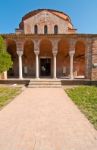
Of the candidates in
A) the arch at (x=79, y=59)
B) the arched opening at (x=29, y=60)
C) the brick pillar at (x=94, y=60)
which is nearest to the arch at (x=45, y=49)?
the arched opening at (x=29, y=60)

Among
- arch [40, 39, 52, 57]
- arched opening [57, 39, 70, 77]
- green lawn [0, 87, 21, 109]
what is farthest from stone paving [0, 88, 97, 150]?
arch [40, 39, 52, 57]

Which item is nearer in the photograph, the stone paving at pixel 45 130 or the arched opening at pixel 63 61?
the stone paving at pixel 45 130

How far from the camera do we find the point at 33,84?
57.4 ft

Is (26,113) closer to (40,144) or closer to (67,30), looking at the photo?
(40,144)

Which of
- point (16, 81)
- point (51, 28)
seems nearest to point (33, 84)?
point (16, 81)

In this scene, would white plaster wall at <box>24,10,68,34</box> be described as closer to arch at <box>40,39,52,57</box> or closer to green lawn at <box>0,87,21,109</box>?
arch at <box>40,39,52,57</box>

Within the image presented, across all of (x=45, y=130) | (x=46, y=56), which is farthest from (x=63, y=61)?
(x=45, y=130)

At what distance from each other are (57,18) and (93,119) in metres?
21.0

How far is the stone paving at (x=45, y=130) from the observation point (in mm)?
4492

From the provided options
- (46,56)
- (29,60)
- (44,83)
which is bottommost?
(44,83)

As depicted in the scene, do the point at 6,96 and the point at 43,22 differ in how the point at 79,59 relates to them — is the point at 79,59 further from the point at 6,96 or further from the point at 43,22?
the point at 6,96

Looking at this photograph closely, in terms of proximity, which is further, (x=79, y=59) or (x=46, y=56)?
(x=79, y=59)

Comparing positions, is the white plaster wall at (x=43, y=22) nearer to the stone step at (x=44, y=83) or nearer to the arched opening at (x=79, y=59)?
the arched opening at (x=79, y=59)

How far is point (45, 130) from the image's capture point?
18.2ft
